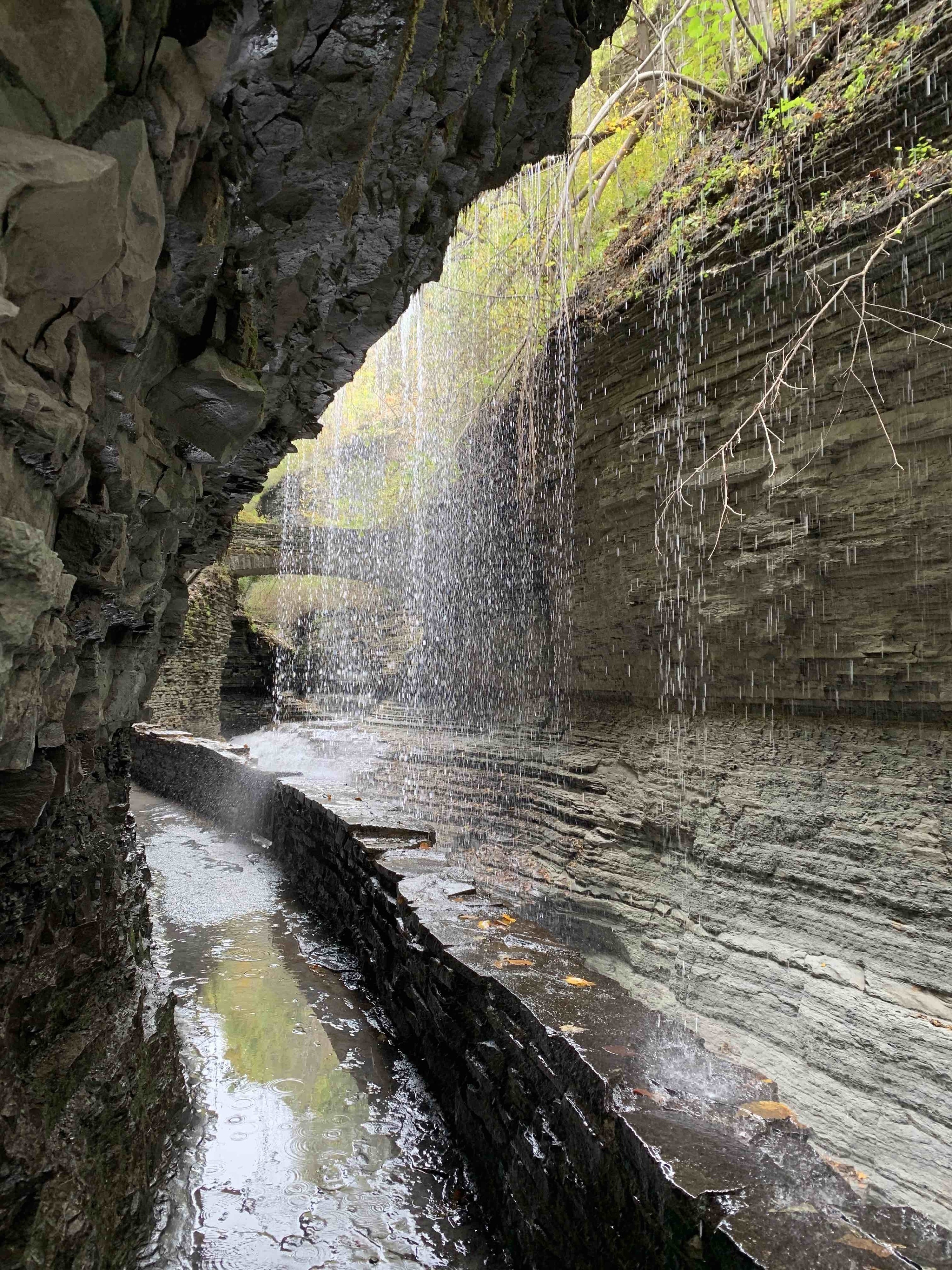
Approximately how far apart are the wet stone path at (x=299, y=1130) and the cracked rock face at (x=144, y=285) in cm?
36

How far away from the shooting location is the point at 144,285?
1.58 meters

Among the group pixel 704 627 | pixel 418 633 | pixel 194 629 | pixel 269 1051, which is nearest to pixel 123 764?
pixel 269 1051

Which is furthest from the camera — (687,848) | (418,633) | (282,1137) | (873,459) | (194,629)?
(194,629)

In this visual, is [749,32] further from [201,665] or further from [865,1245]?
[201,665]

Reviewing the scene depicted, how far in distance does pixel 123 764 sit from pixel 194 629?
14.0 m

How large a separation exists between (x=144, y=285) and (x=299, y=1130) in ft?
12.6

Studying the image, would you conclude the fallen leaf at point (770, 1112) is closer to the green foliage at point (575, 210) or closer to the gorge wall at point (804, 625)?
the gorge wall at point (804, 625)

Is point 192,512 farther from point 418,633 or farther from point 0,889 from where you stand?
point 418,633

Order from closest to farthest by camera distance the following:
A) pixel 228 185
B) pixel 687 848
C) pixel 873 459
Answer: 1. pixel 228 185
2. pixel 873 459
3. pixel 687 848

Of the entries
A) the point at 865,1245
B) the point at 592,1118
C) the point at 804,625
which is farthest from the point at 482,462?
the point at 865,1245

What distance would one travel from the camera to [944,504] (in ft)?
14.3

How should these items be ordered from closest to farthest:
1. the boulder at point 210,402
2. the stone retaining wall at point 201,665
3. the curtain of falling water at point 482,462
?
the boulder at point 210,402 → the curtain of falling water at point 482,462 → the stone retaining wall at point 201,665

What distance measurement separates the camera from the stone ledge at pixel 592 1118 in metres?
1.70

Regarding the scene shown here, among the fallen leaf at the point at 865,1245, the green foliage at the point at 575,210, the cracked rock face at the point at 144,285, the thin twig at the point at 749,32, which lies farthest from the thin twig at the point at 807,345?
the fallen leaf at the point at 865,1245
